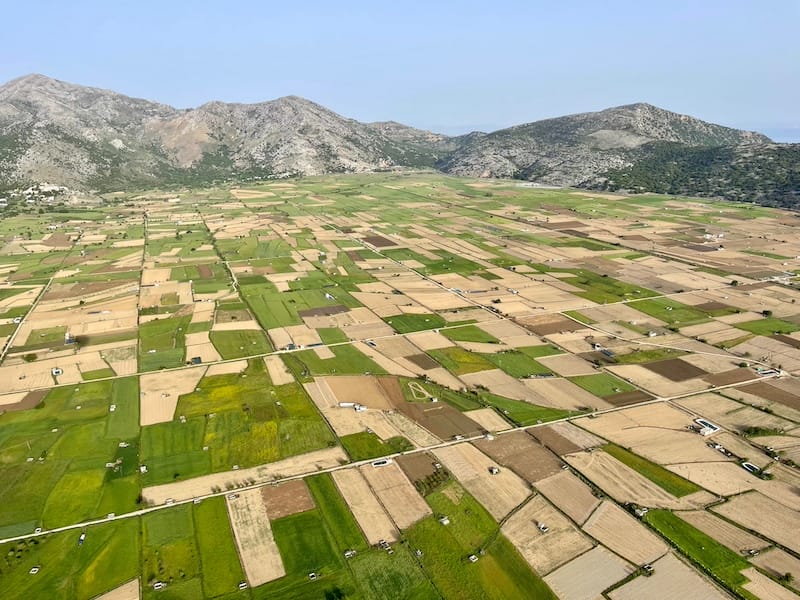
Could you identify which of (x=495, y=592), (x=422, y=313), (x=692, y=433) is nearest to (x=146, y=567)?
(x=495, y=592)

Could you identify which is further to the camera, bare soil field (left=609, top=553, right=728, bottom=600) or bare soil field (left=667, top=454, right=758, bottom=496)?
bare soil field (left=667, top=454, right=758, bottom=496)

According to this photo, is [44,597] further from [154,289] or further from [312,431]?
[154,289]

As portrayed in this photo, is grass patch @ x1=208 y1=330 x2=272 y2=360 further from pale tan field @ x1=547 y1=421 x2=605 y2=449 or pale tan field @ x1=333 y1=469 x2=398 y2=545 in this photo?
pale tan field @ x1=547 y1=421 x2=605 y2=449

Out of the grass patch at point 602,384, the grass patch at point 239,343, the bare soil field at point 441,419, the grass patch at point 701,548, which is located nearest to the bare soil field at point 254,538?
the bare soil field at point 441,419

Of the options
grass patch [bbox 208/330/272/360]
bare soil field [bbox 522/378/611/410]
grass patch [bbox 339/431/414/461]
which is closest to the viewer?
grass patch [bbox 339/431/414/461]

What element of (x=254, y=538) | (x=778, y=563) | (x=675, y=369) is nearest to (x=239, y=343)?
(x=254, y=538)

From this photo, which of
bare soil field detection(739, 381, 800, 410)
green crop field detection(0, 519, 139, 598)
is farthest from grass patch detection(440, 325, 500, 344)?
green crop field detection(0, 519, 139, 598)
